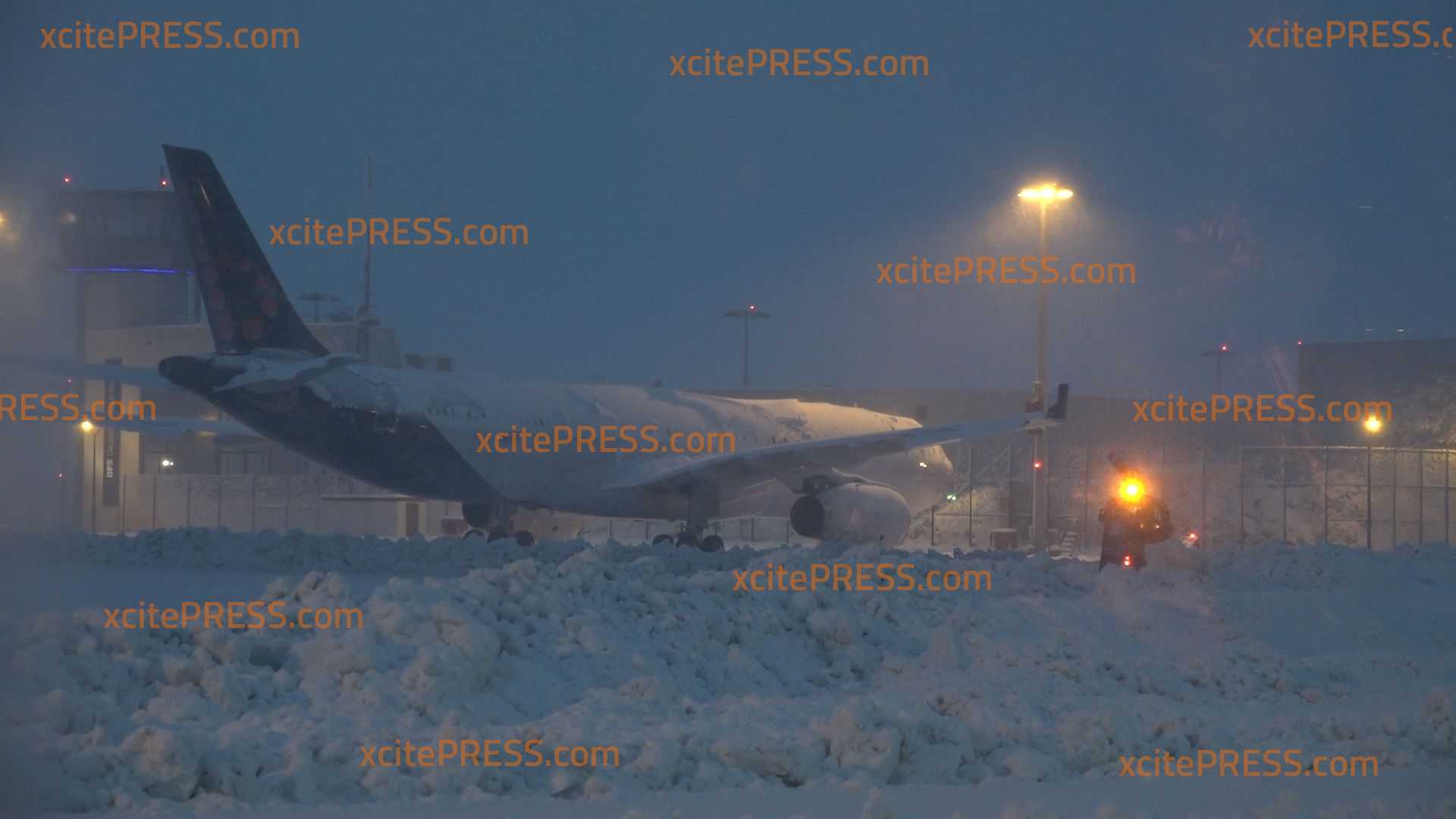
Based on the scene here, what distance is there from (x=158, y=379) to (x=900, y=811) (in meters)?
13.3

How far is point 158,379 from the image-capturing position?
1753cm

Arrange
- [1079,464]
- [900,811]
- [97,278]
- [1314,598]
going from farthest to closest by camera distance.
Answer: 1. [97,278]
2. [1079,464]
3. [1314,598]
4. [900,811]

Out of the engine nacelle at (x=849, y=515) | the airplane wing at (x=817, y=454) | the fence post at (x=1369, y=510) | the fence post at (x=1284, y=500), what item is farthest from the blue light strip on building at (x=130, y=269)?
the fence post at (x=1369, y=510)

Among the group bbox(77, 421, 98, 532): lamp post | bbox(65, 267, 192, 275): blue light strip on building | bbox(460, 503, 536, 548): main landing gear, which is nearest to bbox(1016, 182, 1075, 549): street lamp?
bbox(460, 503, 536, 548): main landing gear

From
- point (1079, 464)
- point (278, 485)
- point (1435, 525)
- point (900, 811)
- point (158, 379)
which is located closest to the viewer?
point (900, 811)

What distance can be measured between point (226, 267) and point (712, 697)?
11105mm

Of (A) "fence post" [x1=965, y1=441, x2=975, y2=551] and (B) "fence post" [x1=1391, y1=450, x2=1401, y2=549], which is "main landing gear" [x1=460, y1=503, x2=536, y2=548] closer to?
(A) "fence post" [x1=965, y1=441, x2=975, y2=551]

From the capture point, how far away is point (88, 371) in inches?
598

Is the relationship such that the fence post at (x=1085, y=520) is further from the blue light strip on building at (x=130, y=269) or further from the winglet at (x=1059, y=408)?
the blue light strip on building at (x=130, y=269)

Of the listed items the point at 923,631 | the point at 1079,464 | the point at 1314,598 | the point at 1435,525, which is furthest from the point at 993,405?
the point at 923,631

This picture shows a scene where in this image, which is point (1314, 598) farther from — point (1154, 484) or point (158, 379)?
point (1154, 484)

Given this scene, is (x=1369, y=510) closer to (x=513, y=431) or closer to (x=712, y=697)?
(x=513, y=431)

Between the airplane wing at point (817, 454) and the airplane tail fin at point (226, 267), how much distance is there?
22.5 feet

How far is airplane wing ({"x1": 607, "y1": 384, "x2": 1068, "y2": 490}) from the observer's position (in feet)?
72.0
